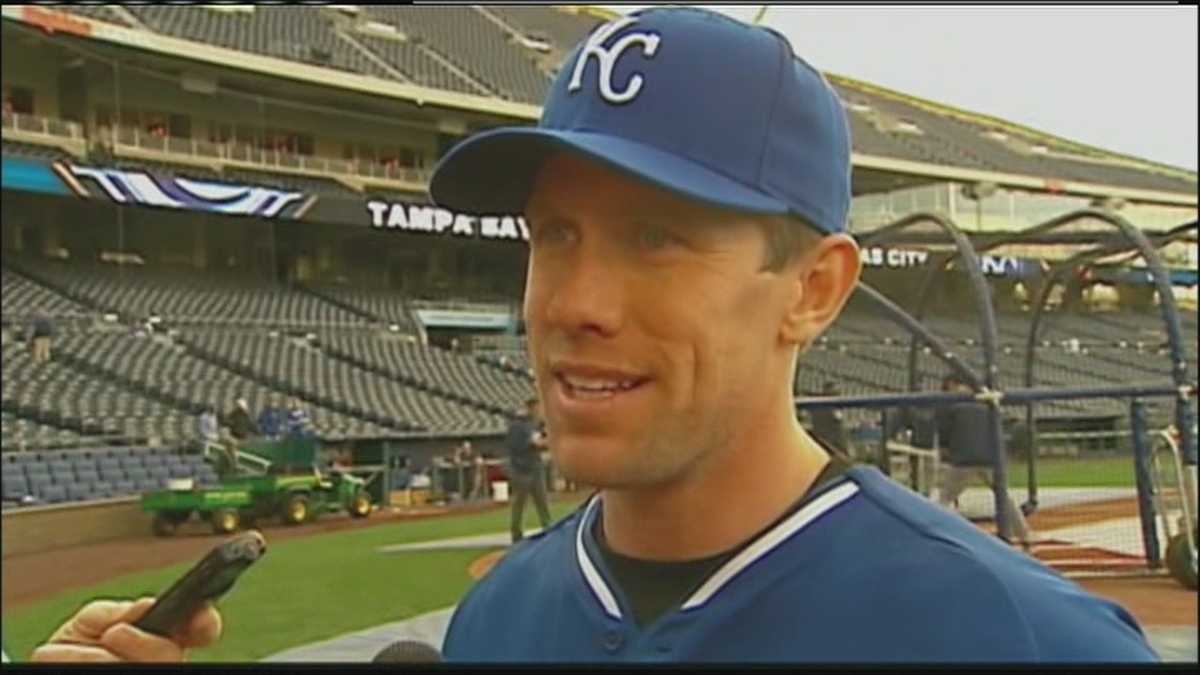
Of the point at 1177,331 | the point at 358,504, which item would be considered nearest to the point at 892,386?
Result: the point at 358,504

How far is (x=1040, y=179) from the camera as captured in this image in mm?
32219

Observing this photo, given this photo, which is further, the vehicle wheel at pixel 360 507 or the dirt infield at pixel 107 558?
the vehicle wheel at pixel 360 507

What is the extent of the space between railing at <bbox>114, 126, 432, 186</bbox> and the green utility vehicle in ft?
27.1

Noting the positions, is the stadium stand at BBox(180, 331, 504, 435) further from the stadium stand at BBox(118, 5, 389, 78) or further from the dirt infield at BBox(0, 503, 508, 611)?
the stadium stand at BBox(118, 5, 389, 78)

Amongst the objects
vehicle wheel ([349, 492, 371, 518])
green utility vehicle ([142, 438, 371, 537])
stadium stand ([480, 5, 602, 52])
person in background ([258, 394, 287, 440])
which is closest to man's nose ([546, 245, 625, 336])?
green utility vehicle ([142, 438, 371, 537])

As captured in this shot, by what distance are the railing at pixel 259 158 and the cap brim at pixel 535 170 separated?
20269mm

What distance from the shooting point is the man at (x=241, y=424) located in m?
14.5

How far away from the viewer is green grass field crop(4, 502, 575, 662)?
6.41 meters

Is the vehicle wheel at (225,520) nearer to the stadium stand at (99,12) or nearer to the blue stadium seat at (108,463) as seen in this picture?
the blue stadium seat at (108,463)

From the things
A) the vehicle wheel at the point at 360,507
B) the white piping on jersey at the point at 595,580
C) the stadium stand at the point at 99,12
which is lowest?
the vehicle wheel at the point at 360,507

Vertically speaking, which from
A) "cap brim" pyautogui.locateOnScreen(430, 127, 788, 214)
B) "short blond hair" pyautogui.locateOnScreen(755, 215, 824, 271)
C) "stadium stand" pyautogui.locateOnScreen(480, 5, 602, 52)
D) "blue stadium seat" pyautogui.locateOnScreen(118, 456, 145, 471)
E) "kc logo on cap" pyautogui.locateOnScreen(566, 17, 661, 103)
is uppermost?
"stadium stand" pyautogui.locateOnScreen(480, 5, 602, 52)

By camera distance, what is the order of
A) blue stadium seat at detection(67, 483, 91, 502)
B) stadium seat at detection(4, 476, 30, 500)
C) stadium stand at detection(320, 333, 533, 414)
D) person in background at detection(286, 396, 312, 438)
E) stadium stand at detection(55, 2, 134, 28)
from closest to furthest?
stadium seat at detection(4, 476, 30, 500)
blue stadium seat at detection(67, 483, 91, 502)
person in background at detection(286, 396, 312, 438)
stadium stand at detection(320, 333, 533, 414)
stadium stand at detection(55, 2, 134, 28)

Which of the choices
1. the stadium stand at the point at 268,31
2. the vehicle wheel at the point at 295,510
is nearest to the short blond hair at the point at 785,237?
the vehicle wheel at the point at 295,510

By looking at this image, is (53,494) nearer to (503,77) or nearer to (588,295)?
(588,295)
